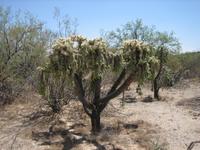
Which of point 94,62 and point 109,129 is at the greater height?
point 94,62

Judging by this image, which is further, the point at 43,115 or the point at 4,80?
the point at 4,80

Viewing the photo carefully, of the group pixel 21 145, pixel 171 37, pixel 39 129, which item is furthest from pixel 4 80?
pixel 171 37

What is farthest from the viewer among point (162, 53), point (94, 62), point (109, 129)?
point (162, 53)

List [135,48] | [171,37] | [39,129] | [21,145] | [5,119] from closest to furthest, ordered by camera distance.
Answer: [21,145] → [135,48] → [39,129] → [5,119] → [171,37]

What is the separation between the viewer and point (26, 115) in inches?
422

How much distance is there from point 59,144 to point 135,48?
3.40 m

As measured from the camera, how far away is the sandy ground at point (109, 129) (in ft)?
25.0

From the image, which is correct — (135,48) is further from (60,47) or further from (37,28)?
(37,28)

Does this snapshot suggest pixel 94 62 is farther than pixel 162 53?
No

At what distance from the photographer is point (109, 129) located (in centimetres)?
887

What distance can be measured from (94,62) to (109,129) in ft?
7.14

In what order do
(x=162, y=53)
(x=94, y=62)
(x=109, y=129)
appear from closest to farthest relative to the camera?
(x=94, y=62), (x=109, y=129), (x=162, y=53)

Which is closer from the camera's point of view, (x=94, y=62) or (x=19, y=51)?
(x=94, y=62)

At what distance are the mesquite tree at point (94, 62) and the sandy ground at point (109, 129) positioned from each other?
82cm
